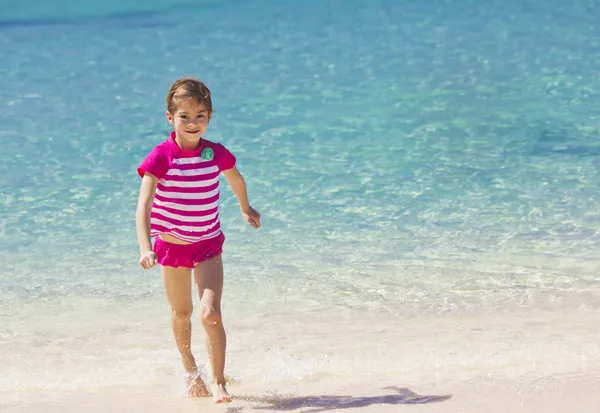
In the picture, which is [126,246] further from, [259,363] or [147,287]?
[259,363]

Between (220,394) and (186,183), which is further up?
(186,183)

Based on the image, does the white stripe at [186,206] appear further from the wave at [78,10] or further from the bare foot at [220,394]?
the wave at [78,10]

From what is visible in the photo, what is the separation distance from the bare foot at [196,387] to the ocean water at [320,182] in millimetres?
319

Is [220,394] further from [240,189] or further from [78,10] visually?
[78,10]

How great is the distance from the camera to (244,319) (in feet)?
17.2

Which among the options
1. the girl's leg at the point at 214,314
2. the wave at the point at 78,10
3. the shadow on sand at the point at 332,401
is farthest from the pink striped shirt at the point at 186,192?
the wave at the point at 78,10

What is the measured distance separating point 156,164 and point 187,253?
1.27 ft

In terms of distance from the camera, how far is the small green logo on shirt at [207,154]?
3877 mm

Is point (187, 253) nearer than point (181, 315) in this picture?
Yes

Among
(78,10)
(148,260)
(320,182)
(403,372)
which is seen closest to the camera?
A: (148,260)

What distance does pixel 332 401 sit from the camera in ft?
12.8

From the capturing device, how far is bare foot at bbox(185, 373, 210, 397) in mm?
4105

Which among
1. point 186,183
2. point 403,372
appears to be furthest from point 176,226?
point 403,372

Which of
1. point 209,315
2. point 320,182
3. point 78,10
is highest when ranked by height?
point 78,10
